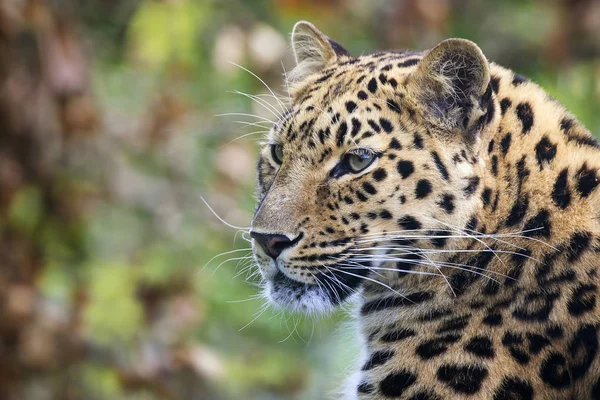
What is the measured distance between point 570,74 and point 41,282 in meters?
6.78

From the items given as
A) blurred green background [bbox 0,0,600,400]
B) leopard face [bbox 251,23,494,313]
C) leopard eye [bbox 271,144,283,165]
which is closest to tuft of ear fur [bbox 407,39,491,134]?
leopard face [bbox 251,23,494,313]

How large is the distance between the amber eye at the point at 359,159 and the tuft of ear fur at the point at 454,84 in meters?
0.38

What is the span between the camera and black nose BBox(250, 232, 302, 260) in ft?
16.6

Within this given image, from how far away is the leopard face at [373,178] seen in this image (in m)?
4.87

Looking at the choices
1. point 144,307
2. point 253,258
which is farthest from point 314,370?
point 253,258

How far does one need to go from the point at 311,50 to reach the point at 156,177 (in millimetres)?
5208

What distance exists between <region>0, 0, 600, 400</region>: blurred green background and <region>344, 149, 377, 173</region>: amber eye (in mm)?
1321

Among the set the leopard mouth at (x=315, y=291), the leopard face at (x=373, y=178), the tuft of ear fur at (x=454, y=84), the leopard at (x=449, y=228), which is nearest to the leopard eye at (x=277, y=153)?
the leopard face at (x=373, y=178)

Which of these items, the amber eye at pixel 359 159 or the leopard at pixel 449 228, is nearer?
the leopard at pixel 449 228

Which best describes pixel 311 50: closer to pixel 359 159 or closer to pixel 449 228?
pixel 359 159

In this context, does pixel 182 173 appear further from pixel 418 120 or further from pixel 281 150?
pixel 418 120

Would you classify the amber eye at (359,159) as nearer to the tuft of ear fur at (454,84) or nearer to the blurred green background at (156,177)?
the tuft of ear fur at (454,84)

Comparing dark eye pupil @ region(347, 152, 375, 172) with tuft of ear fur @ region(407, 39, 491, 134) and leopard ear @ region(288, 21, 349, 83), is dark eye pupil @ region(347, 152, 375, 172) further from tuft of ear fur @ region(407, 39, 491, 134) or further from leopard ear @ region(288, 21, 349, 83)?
leopard ear @ region(288, 21, 349, 83)

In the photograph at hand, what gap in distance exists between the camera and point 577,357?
4594 mm
